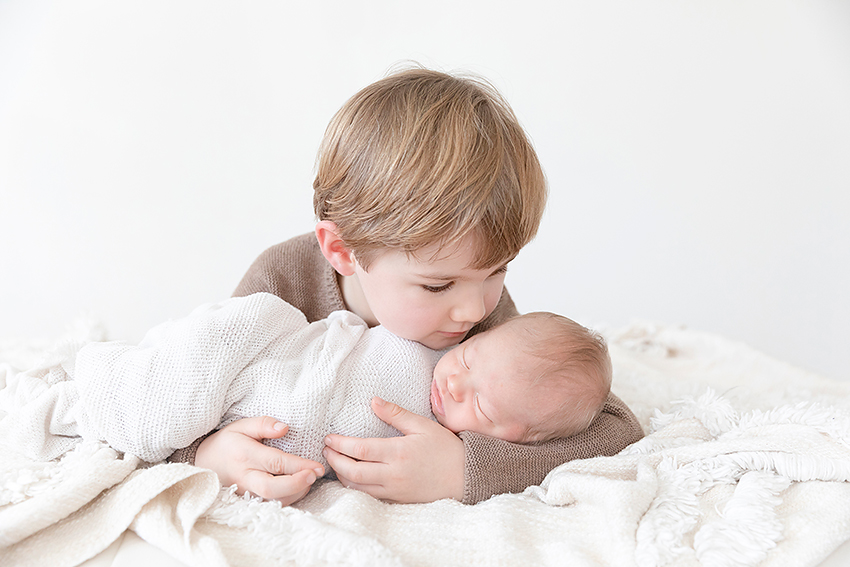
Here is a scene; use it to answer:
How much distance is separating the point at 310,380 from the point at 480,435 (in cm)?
28

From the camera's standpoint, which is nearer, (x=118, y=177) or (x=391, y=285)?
(x=391, y=285)

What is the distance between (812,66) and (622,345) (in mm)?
1500

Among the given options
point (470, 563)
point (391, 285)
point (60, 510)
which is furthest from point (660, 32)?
point (60, 510)

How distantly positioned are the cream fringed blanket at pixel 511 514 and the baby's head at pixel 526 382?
0.32 ft

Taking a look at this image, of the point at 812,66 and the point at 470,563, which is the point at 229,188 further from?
the point at 812,66

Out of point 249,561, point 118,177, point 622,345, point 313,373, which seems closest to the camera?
point 249,561

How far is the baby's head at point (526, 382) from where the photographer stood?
114 cm

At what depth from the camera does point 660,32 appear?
2.59m

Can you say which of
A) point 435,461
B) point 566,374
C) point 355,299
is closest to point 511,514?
point 435,461

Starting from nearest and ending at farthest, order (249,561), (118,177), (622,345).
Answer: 1. (249,561)
2. (622,345)
3. (118,177)

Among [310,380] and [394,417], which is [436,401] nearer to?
[394,417]

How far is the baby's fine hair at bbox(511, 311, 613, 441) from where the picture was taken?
3.76 feet

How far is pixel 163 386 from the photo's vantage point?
103cm

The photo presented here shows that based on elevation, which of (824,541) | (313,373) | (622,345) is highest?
(313,373)
